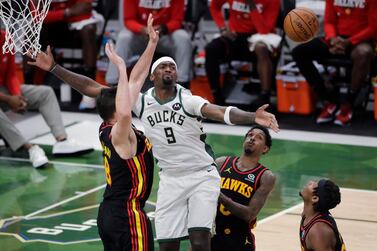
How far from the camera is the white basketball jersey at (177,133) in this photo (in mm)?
6707

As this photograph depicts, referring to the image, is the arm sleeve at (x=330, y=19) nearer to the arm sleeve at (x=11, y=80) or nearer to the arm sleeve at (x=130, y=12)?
the arm sleeve at (x=130, y=12)

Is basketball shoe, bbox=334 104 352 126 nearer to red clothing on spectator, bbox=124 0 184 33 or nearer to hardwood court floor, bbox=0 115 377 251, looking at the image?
hardwood court floor, bbox=0 115 377 251

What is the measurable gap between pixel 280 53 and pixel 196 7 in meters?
1.43

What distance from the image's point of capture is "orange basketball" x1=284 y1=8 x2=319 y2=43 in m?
8.23

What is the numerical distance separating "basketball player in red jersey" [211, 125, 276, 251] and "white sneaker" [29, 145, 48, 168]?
384 cm

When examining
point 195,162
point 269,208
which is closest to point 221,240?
point 195,162

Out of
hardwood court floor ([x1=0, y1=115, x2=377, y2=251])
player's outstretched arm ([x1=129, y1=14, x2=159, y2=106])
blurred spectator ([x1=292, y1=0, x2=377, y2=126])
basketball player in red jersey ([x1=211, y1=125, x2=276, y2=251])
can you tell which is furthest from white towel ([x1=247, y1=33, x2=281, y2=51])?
player's outstretched arm ([x1=129, y1=14, x2=159, y2=106])

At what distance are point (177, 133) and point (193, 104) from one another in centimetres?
25

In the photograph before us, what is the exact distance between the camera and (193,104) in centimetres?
661

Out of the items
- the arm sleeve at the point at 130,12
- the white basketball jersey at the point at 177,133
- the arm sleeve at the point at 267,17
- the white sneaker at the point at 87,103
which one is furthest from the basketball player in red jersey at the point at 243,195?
the white sneaker at the point at 87,103

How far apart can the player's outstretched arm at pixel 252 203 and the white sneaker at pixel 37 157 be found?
407 centimetres

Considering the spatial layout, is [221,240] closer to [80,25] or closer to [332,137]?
[332,137]

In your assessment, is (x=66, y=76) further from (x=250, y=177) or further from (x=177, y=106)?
(x=250, y=177)

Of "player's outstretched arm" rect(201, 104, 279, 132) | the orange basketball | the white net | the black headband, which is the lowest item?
the black headband
